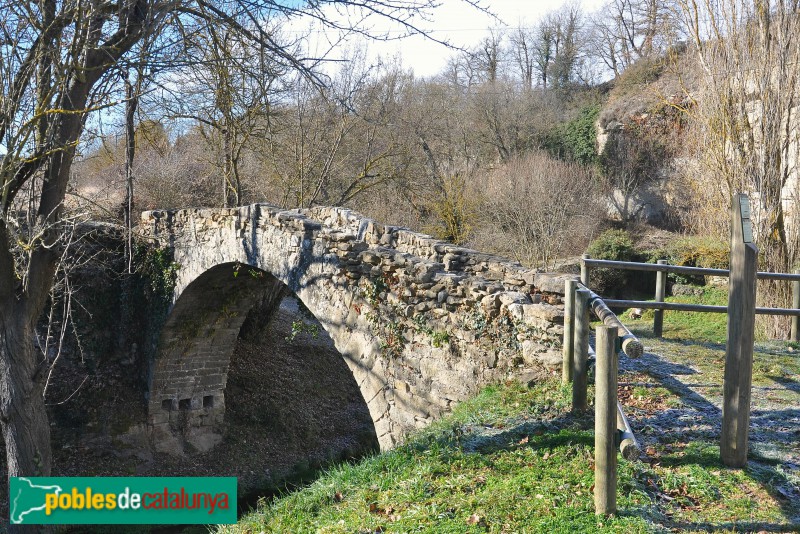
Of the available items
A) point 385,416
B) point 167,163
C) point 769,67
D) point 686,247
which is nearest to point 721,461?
point 385,416

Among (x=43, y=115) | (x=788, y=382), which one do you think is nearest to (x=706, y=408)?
(x=788, y=382)

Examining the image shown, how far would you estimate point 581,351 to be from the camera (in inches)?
187

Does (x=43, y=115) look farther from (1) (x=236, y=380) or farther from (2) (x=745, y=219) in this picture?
(1) (x=236, y=380)

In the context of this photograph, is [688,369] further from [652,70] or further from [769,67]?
[652,70]

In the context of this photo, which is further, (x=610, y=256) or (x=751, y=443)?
(x=610, y=256)

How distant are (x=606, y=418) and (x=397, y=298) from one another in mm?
3630

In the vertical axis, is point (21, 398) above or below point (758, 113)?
below

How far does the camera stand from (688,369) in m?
6.47

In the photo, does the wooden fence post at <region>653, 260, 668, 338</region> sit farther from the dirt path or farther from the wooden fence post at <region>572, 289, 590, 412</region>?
the wooden fence post at <region>572, 289, 590, 412</region>

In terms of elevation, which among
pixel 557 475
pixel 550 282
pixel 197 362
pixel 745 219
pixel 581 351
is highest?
pixel 745 219

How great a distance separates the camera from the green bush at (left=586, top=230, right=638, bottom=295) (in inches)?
725

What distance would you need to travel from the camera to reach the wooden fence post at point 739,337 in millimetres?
3932

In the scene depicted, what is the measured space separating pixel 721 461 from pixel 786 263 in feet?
24.7

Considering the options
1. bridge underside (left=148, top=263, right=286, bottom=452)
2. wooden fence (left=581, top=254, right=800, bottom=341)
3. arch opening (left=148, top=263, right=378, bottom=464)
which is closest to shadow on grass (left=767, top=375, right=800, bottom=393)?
wooden fence (left=581, top=254, right=800, bottom=341)
